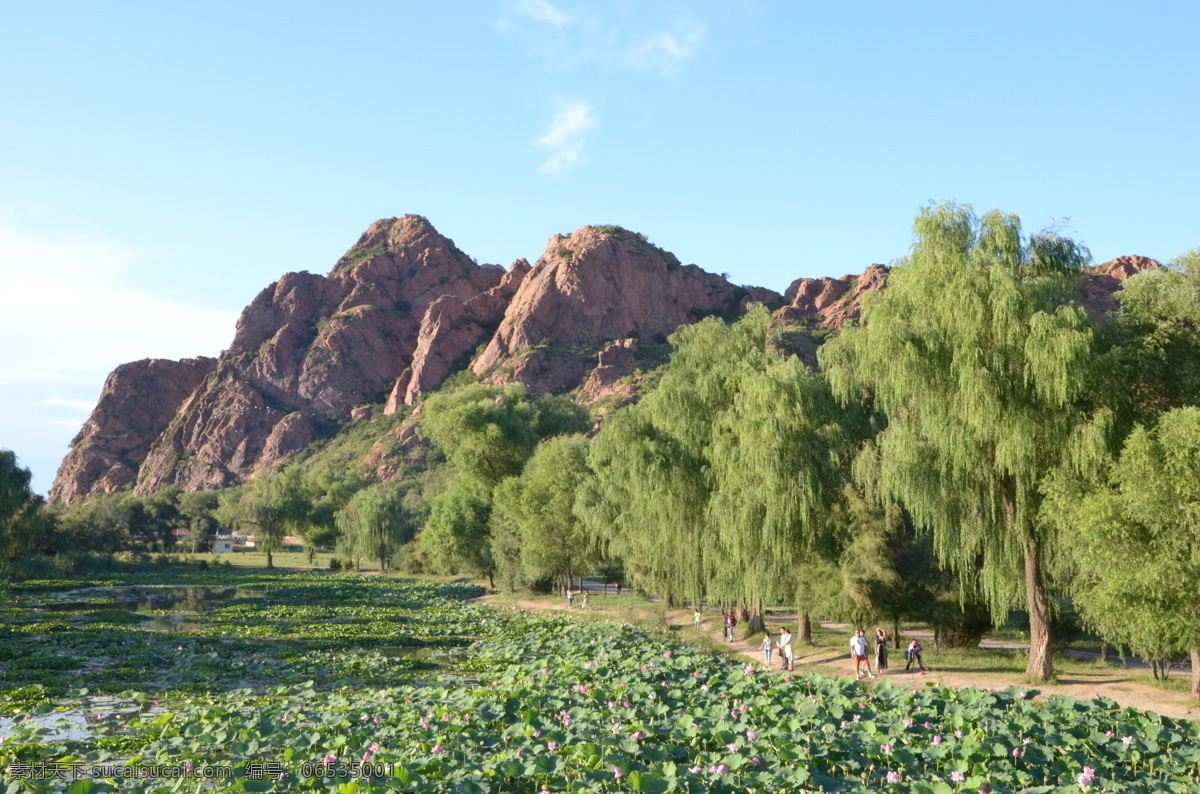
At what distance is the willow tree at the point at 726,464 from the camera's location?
74.5ft

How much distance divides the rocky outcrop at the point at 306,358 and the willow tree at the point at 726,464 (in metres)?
124

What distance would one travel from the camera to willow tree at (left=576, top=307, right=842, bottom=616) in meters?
22.7

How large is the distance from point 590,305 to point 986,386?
130023 mm

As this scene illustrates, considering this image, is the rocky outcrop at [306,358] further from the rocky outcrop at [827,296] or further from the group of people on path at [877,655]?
the group of people on path at [877,655]

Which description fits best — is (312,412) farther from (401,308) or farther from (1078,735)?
(1078,735)

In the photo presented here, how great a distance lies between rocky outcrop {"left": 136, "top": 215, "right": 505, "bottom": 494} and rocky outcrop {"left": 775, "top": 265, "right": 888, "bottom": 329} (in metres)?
67.7

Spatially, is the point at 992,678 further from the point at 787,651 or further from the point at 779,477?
the point at 779,477

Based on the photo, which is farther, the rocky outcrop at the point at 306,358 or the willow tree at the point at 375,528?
the rocky outcrop at the point at 306,358

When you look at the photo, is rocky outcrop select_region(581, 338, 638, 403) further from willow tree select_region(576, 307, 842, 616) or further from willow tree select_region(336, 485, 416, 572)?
willow tree select_region(576, 307, 842, 616)

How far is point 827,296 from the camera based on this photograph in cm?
13762

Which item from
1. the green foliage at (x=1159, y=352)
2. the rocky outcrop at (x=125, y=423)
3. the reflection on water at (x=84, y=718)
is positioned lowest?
the reflection on water at (x=84, y=718)

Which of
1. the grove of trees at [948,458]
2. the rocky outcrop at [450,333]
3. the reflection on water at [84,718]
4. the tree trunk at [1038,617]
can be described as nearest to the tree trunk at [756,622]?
the grove of trees at [948,458]

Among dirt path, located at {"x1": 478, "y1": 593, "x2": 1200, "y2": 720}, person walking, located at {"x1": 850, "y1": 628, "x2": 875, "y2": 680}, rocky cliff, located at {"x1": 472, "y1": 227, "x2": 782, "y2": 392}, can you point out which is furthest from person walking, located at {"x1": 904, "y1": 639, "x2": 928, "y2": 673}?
rocky cliff, located at {"x1": 472, "y1": 227, "x2": 782, "y2": 392}

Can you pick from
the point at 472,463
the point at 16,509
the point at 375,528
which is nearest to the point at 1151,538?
the point at 472,463
